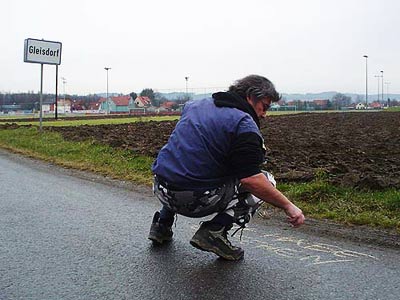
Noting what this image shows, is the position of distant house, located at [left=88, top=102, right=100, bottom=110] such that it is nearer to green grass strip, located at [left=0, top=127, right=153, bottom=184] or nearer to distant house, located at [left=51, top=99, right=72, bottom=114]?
distant house, located at [left=51, top=99, right=72, bottom=114]

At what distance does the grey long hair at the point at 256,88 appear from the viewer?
4.08 m

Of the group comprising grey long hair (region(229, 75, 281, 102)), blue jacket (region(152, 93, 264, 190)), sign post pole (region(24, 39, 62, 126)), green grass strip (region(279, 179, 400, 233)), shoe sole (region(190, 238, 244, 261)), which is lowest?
shoe sole (region(190, 238, 244, 261))

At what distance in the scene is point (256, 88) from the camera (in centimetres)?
408

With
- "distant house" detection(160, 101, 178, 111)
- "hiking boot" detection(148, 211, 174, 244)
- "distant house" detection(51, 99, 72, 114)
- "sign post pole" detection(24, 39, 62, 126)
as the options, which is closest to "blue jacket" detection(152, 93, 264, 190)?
"hiking boot" detection(148, 211, 174, 244)

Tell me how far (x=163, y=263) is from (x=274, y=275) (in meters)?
0.91

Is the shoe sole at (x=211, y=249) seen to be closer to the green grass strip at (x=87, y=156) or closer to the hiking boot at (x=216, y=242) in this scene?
the hiking boot at (x=216, y=242)

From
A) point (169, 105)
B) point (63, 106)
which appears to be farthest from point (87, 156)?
point (63, 106)

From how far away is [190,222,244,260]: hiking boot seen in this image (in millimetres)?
4344

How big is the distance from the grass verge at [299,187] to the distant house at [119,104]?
86330 mm

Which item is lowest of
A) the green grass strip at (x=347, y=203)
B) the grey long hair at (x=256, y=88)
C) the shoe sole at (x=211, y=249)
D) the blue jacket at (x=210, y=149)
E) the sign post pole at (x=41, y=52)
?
the shoe sole at (x=211, y=249)

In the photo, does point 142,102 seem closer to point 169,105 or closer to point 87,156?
point 169,105

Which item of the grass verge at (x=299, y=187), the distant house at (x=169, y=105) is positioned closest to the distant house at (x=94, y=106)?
the distant house at (x=169, y=105)

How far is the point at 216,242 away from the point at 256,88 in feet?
4.27

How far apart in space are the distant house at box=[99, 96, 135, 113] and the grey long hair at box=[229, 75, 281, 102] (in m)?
96.9
